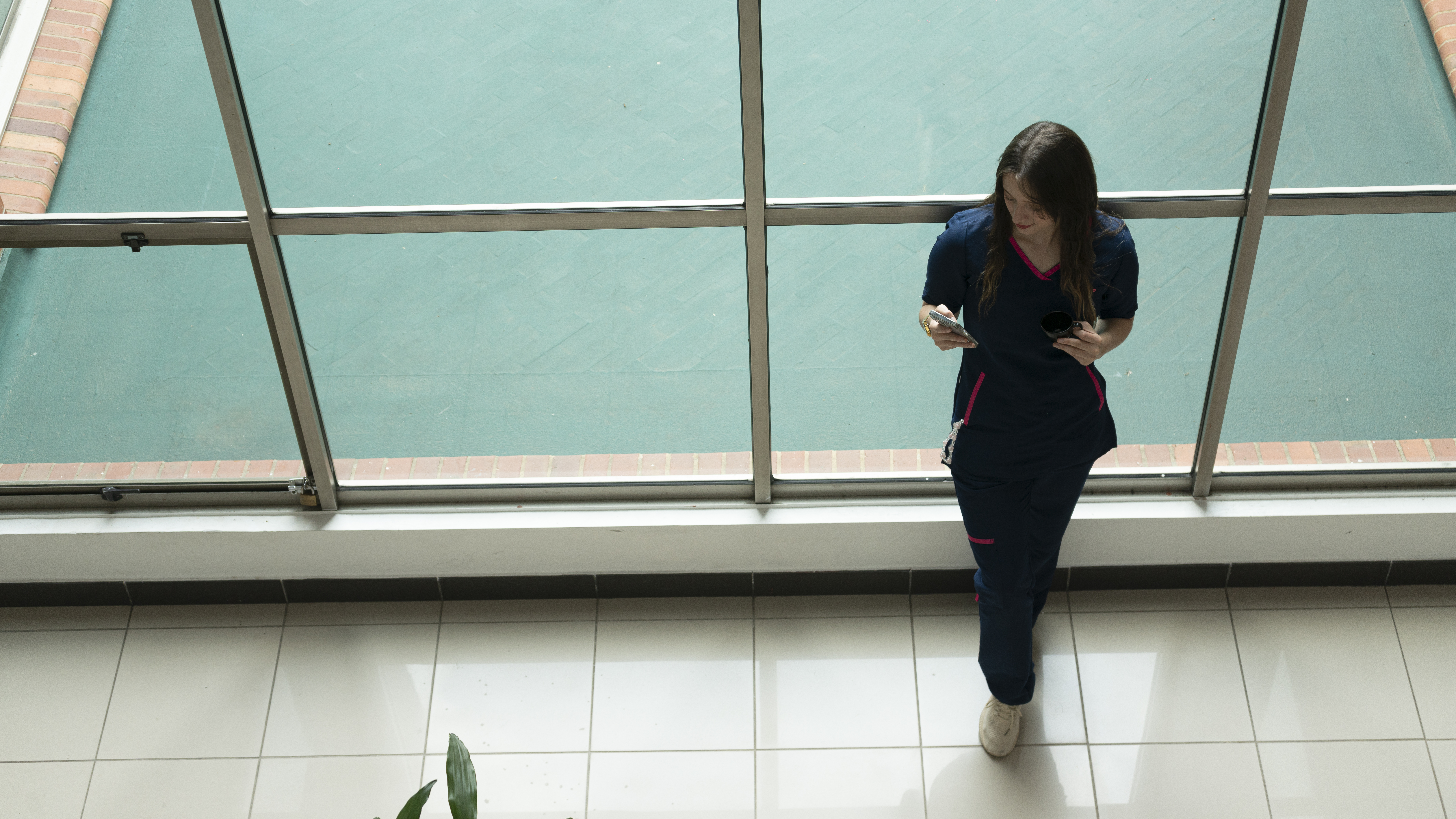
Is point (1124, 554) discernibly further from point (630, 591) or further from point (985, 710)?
point (630, 591)

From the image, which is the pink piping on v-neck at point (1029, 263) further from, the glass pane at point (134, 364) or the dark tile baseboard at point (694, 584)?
the glass pane at point (134, 364)

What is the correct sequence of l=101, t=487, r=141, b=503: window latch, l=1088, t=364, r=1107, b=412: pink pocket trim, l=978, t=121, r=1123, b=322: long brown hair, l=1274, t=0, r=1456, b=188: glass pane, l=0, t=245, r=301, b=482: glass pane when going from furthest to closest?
l=101, t=487, r=141, b=503: window latch → l=0, t=245, r=301, b=482: glass pane → l=1088, t=364, r=1107, b=412: pink pocket trim → l=1274, t=0, r=1456, b=188: glass pane → l=978, t=121, r=1123, b=322: long brown hair

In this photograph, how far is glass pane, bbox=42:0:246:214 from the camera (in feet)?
8.93

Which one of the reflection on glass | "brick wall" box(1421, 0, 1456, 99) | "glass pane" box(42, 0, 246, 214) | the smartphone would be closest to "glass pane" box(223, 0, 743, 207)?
"glass pane" box(42, 0, 246, 214)

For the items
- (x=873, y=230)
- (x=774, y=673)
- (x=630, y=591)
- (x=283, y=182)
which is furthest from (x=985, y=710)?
(x=283, y=182)

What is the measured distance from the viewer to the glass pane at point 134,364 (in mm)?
3086

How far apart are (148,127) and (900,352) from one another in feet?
6.41

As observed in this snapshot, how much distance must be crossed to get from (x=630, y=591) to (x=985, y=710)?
1.12 meters

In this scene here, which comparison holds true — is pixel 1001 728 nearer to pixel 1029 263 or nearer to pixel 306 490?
pixel 1029 263

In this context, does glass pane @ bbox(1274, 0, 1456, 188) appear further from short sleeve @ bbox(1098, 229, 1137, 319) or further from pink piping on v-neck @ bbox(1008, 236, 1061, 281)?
pink piping on v-neck @ bbox(1008, 236, 1061, 281)

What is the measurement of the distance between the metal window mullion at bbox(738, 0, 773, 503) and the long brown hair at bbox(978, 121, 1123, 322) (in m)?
0.58

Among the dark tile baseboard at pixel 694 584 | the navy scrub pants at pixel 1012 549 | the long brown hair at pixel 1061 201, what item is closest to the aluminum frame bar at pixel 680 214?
the long brown hair at pixel 1061 201

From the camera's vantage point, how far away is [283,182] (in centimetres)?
292

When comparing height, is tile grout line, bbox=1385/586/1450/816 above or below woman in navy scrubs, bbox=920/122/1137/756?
below
